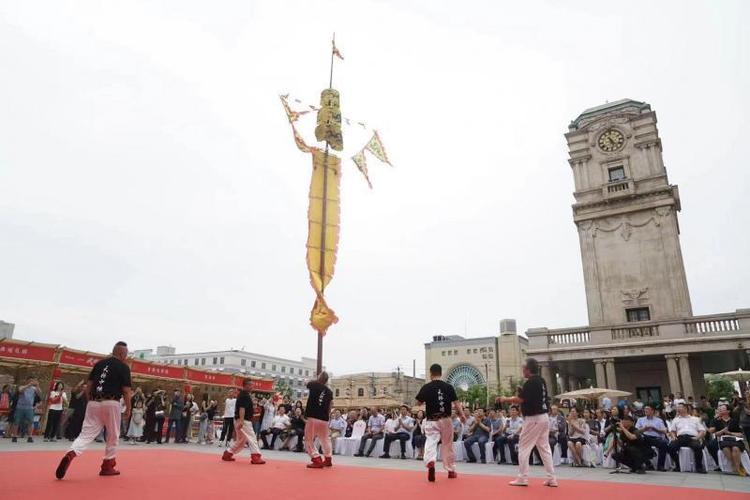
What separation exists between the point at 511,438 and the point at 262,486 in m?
8.41

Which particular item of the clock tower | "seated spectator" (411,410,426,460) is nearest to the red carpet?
"seated spectator" (411,410,426,460)

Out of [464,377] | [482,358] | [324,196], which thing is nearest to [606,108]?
[324,196]

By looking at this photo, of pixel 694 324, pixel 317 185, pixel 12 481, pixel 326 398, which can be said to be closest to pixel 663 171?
pixel 694 324

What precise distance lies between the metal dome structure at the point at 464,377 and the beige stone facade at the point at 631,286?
55.1 meters

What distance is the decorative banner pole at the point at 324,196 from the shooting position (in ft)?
58.7

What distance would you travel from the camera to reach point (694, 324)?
2281cm

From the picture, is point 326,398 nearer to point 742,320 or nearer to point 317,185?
point 317,185

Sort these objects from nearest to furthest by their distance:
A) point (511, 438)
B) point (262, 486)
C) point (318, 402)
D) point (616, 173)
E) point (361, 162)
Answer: point (262, 486) < point (318, 402) < point (511, 438) < point (361, 162) < point (616, 173)

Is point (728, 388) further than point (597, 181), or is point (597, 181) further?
point (728, 388)

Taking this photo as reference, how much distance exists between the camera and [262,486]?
631cm

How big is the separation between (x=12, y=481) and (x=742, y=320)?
2618 cm

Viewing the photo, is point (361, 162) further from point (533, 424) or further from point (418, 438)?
point (533, 424)

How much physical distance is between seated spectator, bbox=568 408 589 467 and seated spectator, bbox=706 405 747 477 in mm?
2573

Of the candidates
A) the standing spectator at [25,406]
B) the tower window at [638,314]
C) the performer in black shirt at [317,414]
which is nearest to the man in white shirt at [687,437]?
the performer in black shirt at [317,414]
